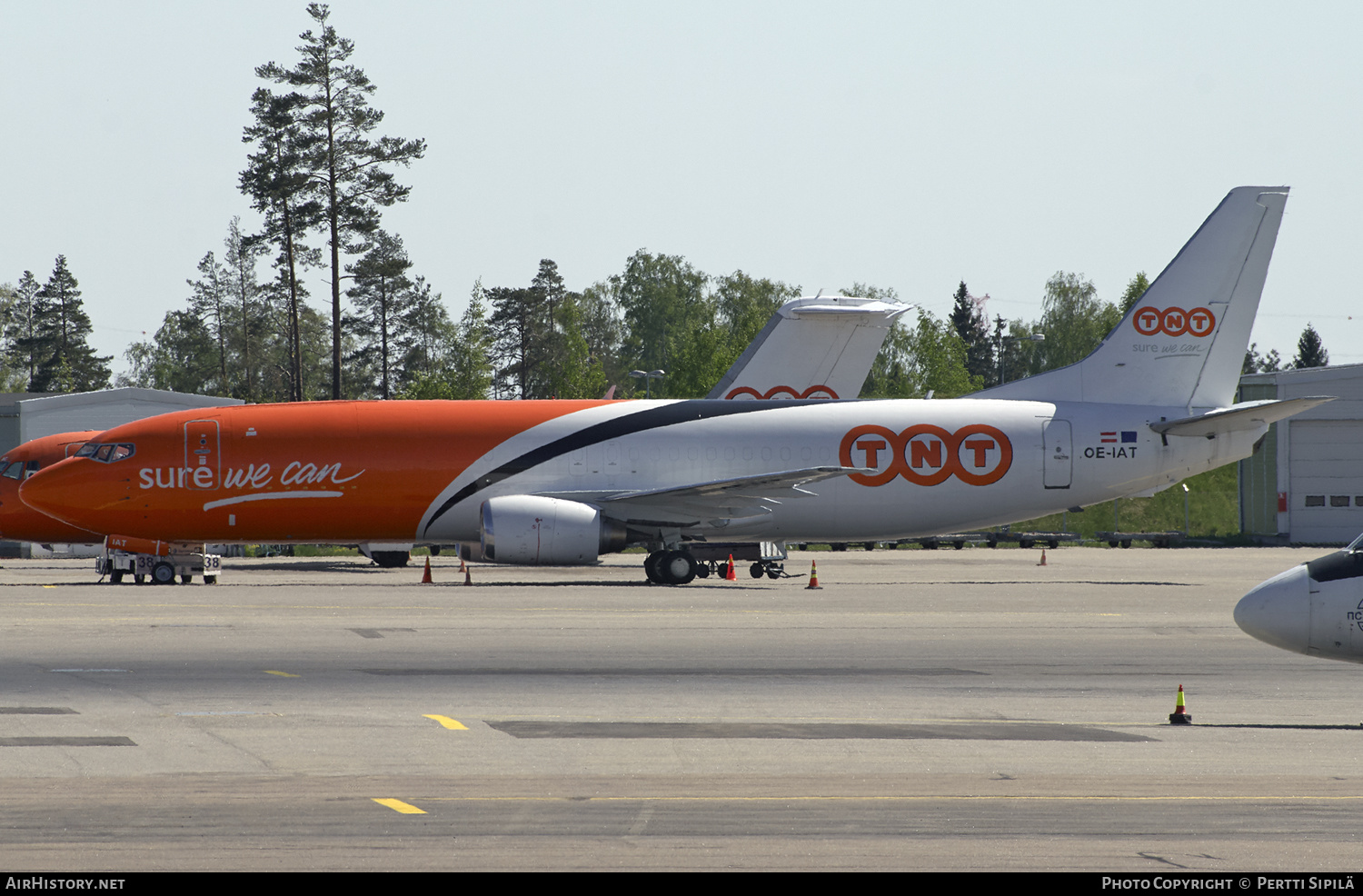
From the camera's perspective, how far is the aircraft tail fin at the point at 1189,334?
37.4 meters

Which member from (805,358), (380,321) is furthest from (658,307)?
(805,358)

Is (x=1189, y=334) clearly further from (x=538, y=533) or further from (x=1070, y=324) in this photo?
(x=1070, y=324)

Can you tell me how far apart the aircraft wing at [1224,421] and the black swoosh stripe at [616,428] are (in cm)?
916

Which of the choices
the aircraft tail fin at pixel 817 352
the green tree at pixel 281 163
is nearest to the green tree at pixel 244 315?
the green tree at pixel 281 163

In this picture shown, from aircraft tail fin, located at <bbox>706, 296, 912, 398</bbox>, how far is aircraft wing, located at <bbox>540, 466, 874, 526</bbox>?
18.4ft

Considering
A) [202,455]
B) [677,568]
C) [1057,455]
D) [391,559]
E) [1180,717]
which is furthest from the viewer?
[391,559]

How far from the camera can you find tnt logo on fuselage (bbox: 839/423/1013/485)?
3638 centimetres

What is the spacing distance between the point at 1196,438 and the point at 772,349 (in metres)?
12.2

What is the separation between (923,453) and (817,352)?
19.7 feet

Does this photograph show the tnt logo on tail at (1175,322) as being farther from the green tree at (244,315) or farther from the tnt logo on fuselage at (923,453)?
the green tree at (244,315)

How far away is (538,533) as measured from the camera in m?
33.6

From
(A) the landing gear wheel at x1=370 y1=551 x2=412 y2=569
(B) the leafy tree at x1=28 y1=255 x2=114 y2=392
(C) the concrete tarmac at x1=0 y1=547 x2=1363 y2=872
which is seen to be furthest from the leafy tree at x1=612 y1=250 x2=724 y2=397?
(C) the concrete tarmac at x1=0 y1=547 x2=1363 y2=872

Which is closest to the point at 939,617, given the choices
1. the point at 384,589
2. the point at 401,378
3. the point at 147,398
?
the point at 384,589

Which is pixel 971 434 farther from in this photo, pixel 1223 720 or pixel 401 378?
pixel 401 378
